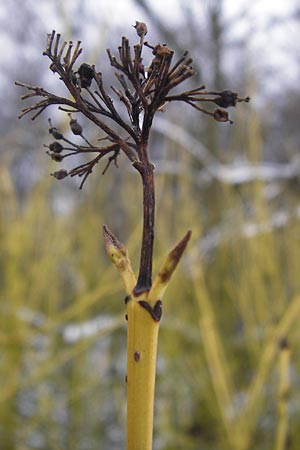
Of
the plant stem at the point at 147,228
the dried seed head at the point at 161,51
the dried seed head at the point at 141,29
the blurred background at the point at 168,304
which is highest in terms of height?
the blurred background at the point at 168,304

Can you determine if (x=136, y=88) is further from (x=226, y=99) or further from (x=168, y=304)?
(x=168, y=304)

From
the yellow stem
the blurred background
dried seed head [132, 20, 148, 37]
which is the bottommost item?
the yellow stem

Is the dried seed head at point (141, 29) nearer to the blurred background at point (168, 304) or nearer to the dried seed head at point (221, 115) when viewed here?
the dried seed head at point (221, 115)

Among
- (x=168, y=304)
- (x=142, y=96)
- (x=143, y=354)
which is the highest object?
(x=168, y=304)

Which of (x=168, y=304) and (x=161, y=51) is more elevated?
(x=168, y=304)

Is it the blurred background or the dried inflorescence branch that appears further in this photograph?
the blurred background

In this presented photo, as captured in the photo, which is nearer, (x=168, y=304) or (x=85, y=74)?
(x=85, y=74)

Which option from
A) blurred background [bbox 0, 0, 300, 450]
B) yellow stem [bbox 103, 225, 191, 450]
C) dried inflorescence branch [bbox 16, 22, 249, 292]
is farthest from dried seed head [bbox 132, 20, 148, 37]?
blurred background [bbox 0, 0, 300, 450]

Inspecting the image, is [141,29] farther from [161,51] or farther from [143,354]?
[143,354]

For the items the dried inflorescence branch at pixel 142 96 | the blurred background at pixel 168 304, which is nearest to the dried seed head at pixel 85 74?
the dried inflorescence branch at pixel 142 96

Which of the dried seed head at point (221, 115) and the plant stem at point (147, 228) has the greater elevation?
the dried seed head at point (221, 115)

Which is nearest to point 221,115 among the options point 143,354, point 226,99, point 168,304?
point 226,99

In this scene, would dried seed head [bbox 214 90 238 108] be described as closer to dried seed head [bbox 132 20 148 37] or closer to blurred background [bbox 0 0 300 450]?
dried seed head [bbox 132 20 148 37]
